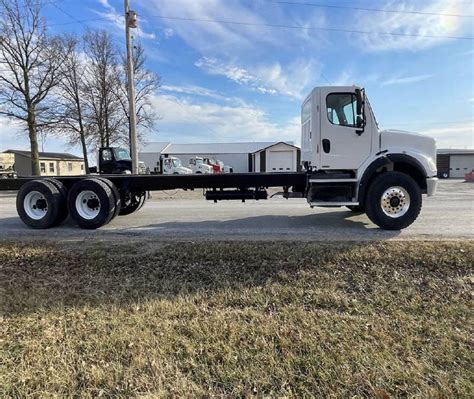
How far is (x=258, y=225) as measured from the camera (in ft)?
27.0

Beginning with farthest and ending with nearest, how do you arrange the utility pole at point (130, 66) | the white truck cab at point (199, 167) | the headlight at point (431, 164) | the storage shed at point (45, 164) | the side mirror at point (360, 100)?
the storage shed at point (45, 164), the white truck cab at point (199, 167), the utility pole at point (130, 66), the headlight at point (431, 164), the side mirror at point (360, 100)

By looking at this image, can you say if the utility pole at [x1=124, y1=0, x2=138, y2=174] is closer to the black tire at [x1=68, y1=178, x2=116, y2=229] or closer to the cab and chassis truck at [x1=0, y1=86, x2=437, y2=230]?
the cab and chassis truck at [x1=0, y1=86, x2=437, y2=230]

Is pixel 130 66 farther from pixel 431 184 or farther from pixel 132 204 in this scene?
pixel 431 184

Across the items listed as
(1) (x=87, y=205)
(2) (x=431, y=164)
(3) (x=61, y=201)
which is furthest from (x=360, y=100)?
(3) (x=61, y=201)

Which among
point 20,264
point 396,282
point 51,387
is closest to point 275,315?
point 396,282

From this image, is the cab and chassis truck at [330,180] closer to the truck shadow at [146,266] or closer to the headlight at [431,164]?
the headlight at [431,164]

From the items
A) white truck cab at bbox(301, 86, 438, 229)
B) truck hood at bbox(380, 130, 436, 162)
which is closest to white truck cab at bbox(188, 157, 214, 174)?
white truck cab at bbox(301, 86, 438, 229)

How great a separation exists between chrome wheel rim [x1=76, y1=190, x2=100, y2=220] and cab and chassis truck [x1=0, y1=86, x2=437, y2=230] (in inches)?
0.5

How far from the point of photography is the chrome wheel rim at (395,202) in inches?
287

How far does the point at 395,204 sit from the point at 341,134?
1.84 meters

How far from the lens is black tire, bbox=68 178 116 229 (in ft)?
26.4

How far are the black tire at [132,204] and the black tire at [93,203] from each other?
1362mm

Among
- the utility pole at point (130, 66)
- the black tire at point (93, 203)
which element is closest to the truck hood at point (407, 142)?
the black tire at point (93, 203)

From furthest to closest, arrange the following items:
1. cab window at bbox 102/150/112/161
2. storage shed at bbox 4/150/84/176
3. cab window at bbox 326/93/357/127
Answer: storage shed at bbox 4/150/84/176 → cab window at bbox 102/150/112/161 → cab window at bbox 326/93/357/127
